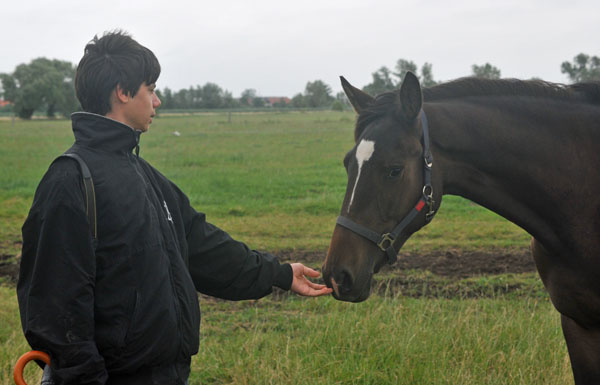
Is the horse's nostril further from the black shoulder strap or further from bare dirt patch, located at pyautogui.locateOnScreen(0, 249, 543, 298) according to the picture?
bare dirt patch, located at pyautogui.locateOnScreen(0, 249, 543, 298)

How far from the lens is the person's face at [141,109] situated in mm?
2051

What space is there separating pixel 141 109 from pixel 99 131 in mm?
187

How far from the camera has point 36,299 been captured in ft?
5.84

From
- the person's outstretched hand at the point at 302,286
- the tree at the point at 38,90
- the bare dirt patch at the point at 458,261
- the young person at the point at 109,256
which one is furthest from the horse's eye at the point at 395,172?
the tree at the point at 38,90

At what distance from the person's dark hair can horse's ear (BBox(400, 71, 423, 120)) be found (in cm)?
115

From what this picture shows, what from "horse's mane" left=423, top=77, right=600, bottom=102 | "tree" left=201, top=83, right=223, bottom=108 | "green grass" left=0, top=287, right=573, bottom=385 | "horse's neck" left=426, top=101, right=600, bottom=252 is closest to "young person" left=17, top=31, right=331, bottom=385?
"horse's neck" left=426, top=101, right=600, bottom=252

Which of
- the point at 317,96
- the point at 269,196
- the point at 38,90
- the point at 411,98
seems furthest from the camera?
the point at 317,96

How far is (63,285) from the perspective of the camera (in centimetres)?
178

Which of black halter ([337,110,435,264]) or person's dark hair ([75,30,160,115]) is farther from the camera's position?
black halter ([337,110,435,264])

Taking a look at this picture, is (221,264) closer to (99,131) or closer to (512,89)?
(99,131)

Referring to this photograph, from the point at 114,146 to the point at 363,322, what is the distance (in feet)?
8.71

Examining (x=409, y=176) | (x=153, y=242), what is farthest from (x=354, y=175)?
(x=153, y=242)

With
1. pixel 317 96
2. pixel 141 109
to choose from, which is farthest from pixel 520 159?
pixel 317 96

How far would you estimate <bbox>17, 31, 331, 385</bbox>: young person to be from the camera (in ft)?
5.82
